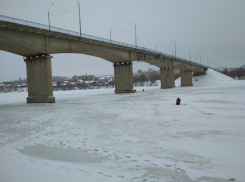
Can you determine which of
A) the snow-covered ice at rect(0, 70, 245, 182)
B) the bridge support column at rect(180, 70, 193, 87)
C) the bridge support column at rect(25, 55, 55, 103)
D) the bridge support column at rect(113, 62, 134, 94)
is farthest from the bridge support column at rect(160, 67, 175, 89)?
the snow-covered ice at rect(0, 70, 245, 182)

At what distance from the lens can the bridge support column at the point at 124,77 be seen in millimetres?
38969

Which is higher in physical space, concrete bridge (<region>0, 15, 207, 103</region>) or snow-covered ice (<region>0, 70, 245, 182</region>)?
concrete bridge (<region>0, 15, 207, 103</region>)

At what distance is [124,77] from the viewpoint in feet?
129

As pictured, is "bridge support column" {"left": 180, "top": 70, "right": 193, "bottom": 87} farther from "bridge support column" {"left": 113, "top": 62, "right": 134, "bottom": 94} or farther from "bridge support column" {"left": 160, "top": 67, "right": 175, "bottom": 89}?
"bridge support column" {"left": 113, "top": 62, "right": 134, "bottom": 94}

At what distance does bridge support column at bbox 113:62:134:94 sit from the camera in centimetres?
3897

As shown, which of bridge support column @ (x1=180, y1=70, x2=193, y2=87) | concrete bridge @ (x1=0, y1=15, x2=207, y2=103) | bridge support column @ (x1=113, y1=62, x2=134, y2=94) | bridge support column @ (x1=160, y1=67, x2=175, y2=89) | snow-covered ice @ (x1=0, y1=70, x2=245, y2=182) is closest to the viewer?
snow-covered ice @ (x1=0, y1=70, x2=245, y2=182)

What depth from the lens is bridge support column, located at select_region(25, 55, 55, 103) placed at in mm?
23625

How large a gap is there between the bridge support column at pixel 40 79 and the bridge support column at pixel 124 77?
57.6 feet

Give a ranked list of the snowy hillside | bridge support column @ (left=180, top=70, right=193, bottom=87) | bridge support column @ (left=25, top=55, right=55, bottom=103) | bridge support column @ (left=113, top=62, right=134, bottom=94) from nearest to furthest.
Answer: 1. bridge support column @ (left=25, top=55, right=55, bottom=103)
2. bridge support column @ (left=113, top=62, right=134, bottom=94)
3. bridge support column @ (left=180, top=70, right=193, bottom=87)
4. the snowy hillside

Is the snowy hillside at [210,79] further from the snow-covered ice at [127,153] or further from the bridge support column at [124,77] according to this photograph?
the snow-covered ice at [127,153]

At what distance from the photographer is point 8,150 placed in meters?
6.32

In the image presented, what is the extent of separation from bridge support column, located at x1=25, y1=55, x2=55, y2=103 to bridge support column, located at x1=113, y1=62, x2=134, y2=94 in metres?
17.6

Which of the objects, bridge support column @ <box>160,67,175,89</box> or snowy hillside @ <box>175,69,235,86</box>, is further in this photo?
snowy hillside @ <box>175,69,235,86</box>

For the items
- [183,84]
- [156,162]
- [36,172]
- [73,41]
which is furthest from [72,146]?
[183,84]
